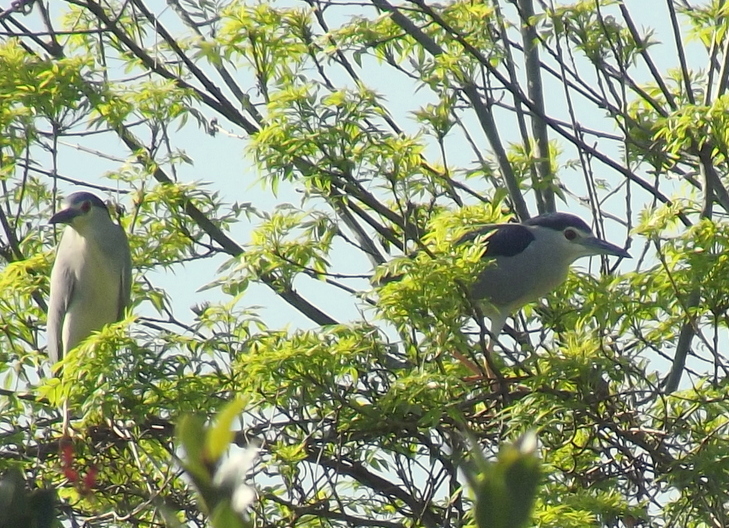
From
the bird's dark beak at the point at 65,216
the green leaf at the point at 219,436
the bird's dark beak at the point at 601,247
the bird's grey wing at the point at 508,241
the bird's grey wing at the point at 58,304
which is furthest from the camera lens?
the bird's dark beak at the point at 65,216

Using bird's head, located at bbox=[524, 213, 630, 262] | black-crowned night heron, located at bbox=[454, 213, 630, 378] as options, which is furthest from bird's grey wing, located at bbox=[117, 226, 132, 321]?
bird's head, located at bbox=[524, 213, 630, 262]

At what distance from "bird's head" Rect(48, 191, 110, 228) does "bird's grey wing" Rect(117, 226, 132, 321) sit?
0.18m

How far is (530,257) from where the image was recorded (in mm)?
4660

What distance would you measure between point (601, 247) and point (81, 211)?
248 cm

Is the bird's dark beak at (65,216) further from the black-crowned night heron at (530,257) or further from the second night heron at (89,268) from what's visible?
the black-crowned night heron at (530,257)

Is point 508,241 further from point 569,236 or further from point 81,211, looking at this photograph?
point 81,211

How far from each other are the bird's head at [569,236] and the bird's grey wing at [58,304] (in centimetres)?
215

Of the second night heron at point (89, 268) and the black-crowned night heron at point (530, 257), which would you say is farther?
the second night heron at point (89, 268)

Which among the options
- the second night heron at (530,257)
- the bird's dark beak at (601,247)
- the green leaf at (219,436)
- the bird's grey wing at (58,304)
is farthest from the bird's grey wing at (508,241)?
the green leaf at (219,436)

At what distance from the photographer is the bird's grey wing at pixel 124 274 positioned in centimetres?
525

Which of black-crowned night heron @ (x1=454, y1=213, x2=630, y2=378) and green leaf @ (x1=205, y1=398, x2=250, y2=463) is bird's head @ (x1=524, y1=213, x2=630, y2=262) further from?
green leaf @ (x1=205, y1=398, x2=250, y2=463)

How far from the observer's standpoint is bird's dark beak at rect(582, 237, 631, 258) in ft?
15.8

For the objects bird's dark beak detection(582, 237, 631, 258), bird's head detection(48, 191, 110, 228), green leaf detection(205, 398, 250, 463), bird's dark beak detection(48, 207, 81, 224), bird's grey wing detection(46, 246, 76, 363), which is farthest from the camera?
bird's head detection(48, 191, 110, 228)

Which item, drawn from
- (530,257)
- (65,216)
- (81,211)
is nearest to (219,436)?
(530,257)
